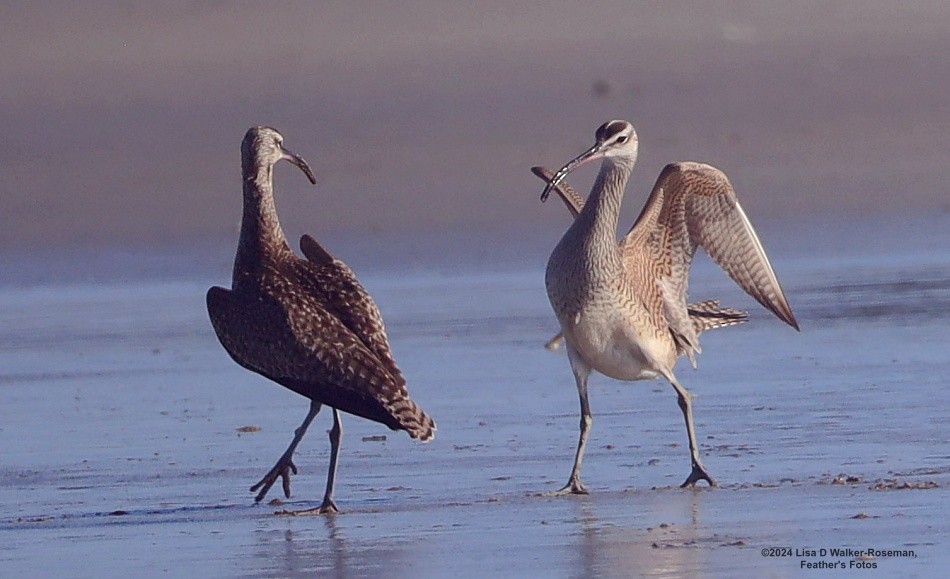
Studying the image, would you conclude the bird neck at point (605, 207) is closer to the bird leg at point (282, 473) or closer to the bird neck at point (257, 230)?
the bird neck at point (257, 230)

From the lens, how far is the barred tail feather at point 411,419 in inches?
310

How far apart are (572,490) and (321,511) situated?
3.01 feet

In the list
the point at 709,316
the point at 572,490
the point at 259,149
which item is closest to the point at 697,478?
the point at 572,490

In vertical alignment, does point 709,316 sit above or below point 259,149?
below

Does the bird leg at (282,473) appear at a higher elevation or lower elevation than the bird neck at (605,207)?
lower

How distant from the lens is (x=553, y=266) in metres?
9.21

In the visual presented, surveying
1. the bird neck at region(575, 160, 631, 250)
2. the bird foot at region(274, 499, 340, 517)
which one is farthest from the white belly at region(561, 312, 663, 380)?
the bird foot at region(274, 499, 340, 517)

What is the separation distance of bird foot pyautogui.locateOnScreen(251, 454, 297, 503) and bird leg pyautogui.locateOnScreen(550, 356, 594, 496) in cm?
103

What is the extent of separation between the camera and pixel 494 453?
29.4 feet

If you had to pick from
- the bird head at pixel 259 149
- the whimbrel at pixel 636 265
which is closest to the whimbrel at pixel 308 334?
the bird head at pixel 259 149

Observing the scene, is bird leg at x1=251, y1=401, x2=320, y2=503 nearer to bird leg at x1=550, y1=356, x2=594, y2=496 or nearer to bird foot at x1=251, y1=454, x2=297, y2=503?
bird foot at x1=251, y1=454, x2=297, y2=503

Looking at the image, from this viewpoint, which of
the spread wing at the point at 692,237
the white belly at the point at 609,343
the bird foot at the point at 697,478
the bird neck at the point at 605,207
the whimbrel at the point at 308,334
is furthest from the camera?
the spread wing at the point at 692,237

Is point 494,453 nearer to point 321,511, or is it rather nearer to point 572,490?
point 572,490

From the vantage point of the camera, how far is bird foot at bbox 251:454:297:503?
8.19 metres
